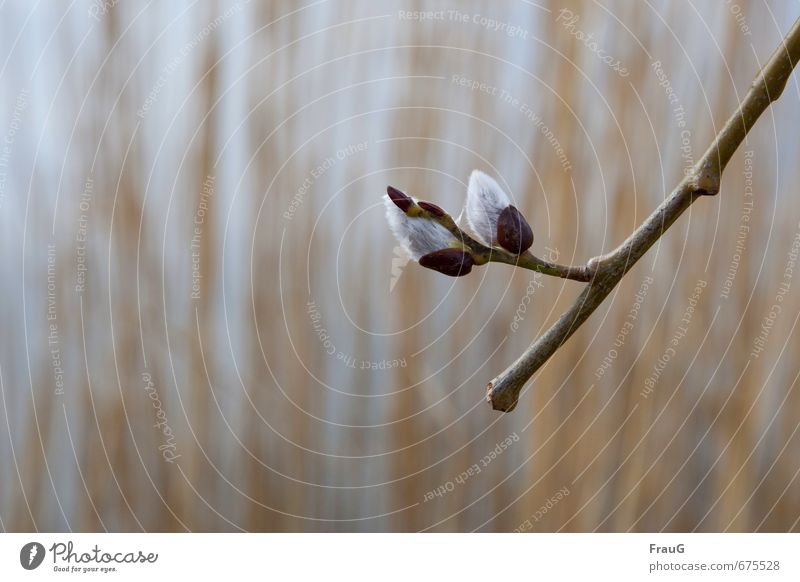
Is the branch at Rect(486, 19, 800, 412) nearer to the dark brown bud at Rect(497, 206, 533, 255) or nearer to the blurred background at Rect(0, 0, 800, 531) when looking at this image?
the dark brown bud at Rect(497, 206, 533, 255)

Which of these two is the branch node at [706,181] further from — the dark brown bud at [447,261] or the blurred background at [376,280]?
the blurred background at [376,280]

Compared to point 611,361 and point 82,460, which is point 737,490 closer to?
point 611,361

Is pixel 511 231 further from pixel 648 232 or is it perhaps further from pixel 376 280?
pixel 376 280
